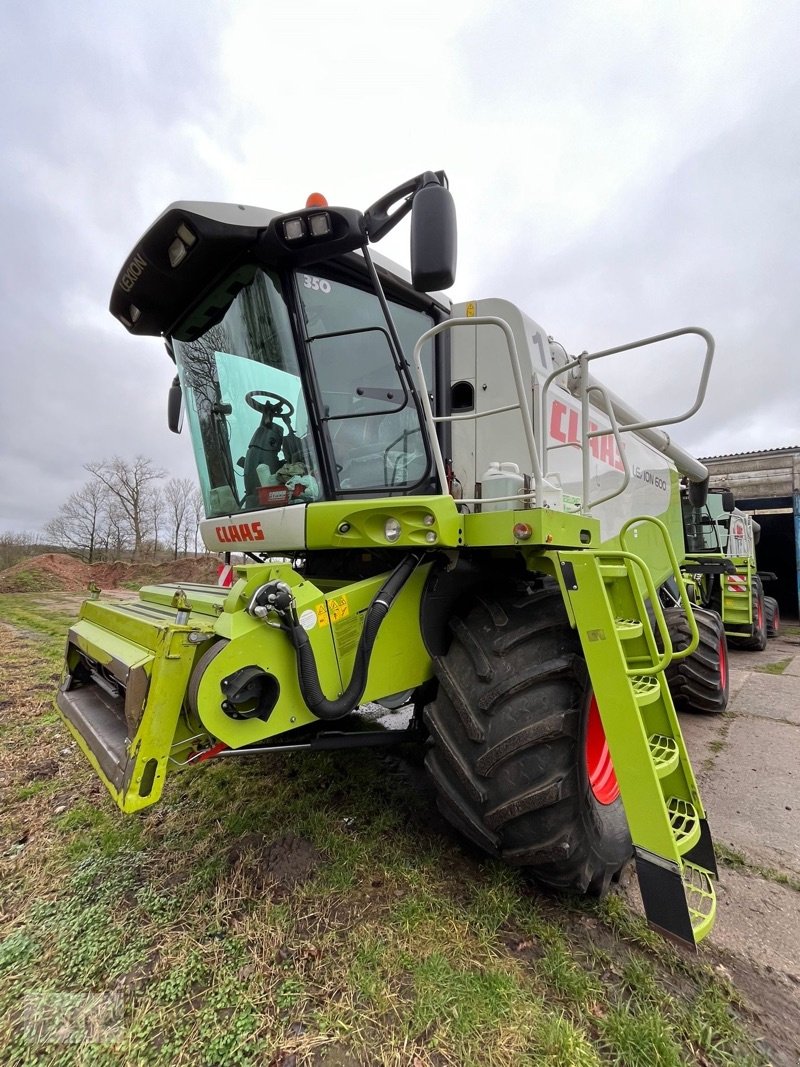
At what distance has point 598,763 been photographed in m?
2.18

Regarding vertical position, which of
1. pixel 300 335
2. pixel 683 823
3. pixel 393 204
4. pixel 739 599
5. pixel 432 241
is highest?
pixel 393 204

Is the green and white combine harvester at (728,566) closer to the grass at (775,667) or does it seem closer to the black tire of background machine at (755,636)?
the black tire of background machine at (755,636)

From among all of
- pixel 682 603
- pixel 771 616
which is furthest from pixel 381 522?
pixel 771 616

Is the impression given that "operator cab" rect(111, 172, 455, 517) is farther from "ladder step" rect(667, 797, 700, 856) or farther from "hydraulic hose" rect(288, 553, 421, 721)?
"ladder step" rect(667, 797, 700, 856)

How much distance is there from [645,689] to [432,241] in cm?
195

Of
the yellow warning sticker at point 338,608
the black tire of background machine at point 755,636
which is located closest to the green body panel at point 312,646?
the yellow warning sticker at point 338,608

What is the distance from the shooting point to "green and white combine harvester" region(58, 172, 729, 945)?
5.95 ft

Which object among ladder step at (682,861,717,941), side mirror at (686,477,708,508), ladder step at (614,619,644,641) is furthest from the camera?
side mirror at (686,477,708,508)

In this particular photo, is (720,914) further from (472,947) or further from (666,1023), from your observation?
(472,947)

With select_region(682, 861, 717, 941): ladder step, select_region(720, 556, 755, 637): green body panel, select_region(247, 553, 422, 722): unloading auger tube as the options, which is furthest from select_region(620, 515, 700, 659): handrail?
select_region(720, 556, 755, 637): green body panel

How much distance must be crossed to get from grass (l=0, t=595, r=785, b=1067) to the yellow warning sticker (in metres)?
1.09

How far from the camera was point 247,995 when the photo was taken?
5.31 ft

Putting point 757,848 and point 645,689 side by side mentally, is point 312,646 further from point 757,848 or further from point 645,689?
point 757,848

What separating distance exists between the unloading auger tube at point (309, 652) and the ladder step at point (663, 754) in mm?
1071
